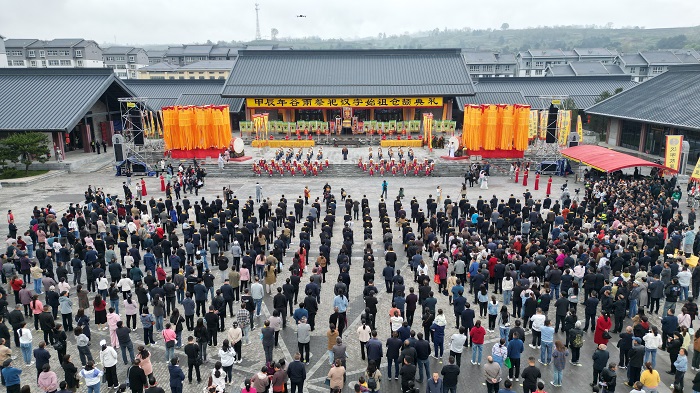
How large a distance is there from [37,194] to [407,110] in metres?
30.1

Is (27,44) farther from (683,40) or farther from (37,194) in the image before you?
(683,40)

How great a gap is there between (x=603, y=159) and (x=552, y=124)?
837 centimetres

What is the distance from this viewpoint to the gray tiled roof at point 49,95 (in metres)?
36.0

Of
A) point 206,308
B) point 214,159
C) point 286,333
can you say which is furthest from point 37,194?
point 286,333

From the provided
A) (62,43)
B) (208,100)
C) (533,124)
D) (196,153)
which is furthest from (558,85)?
(62,43)

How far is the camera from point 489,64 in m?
102

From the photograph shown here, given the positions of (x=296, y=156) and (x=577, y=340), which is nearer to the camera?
(x=577, y=340)

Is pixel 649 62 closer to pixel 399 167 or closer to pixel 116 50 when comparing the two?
pixel 399 167

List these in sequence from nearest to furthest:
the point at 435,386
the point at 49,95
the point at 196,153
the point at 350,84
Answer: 1. the point at 435,386
2. the point at 196,153
3. the point at 49,95
4. the point at 350,84

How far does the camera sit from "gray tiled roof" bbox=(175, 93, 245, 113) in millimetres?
48625

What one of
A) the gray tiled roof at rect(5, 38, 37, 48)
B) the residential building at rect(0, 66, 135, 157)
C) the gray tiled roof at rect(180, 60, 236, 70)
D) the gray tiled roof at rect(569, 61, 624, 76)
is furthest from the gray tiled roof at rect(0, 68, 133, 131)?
the gray tiled roof at rect(5, 38, 37, 48)

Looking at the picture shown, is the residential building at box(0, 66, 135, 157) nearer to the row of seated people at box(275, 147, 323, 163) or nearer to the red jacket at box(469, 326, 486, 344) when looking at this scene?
the row of seated people at box(275, 147, 323, 163)

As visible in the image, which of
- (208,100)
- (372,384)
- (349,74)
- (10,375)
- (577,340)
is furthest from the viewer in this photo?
(208,100)

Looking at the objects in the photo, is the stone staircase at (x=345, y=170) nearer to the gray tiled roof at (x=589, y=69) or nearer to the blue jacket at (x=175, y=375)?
the blue jacket at (x=175, y=375)
